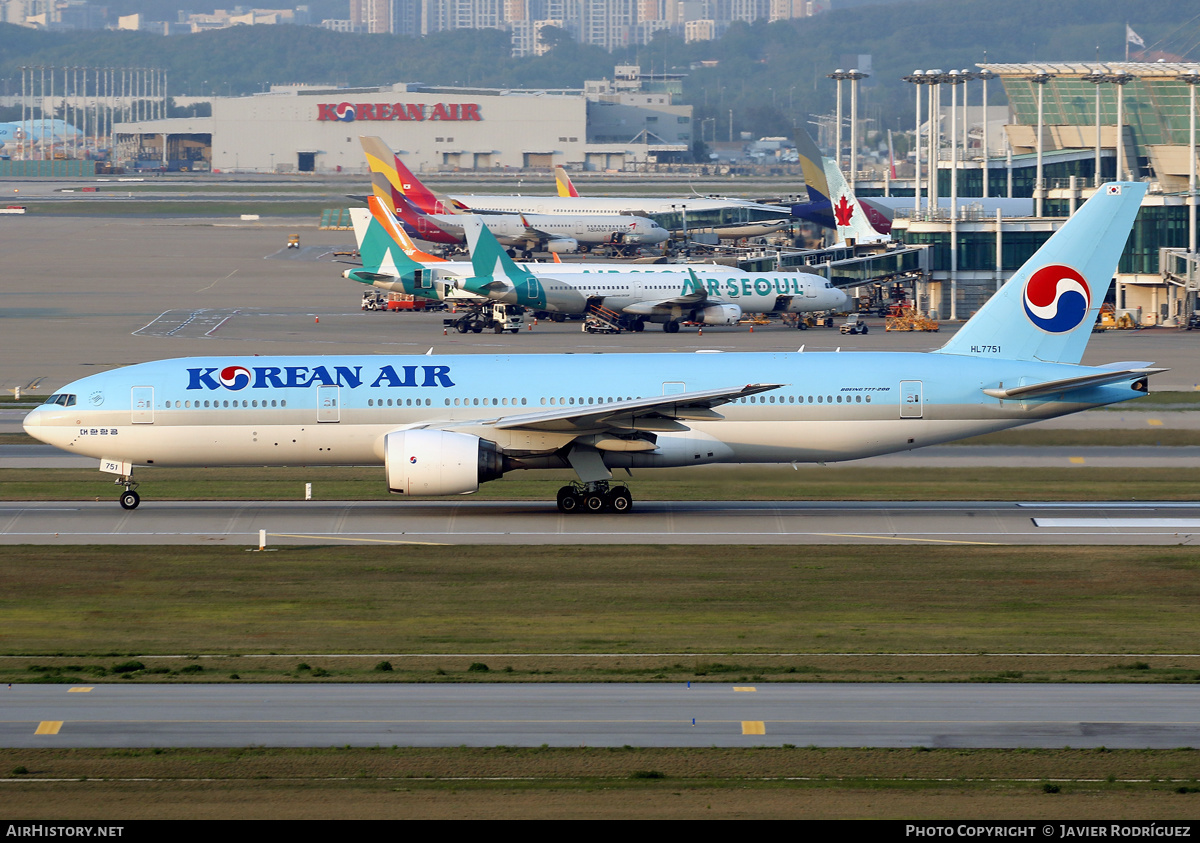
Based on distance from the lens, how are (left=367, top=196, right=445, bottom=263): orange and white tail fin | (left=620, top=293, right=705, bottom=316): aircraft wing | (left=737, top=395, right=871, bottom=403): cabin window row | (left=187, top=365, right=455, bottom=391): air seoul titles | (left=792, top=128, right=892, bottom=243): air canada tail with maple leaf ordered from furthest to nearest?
(left=792, top=128, right=892, bottom=243): air canada tail with maple leaf < (left=367, top=196, right=445, bottom=263): orange and white tail fin < (left=620, top=293, right=705, bottom=316): aircraft wing < (left=187, top=365, right=455, bottom=391): air seoul titles < (left=737, top=395, right=871, bottom=403): cabin window row

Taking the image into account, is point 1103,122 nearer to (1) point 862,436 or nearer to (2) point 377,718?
(1) point 862,436

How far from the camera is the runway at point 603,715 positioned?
21.0 metres

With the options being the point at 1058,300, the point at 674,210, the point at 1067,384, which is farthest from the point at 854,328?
the point at 674,210

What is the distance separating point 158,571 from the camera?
33.7 meters

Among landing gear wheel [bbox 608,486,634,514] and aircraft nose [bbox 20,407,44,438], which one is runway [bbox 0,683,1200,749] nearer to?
landing gear wheel [bbox 608,486,634,514]

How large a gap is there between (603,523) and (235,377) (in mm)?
11481

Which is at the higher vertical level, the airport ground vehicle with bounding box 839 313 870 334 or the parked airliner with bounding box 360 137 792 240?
the parked airliner with bounding box 360 137 792 240

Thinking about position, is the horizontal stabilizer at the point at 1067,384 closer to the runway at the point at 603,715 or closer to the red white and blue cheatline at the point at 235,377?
the runway at the point at 603,715

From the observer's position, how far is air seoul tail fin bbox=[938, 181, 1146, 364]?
136 feet

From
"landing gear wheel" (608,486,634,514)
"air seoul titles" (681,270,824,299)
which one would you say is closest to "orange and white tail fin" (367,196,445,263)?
"air seoul titles" (681,270,824,299)

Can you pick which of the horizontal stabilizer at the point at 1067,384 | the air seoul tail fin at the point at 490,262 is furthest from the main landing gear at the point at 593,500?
the air seoul tail fin at the point at 490,262

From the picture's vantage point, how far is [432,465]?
37906mm

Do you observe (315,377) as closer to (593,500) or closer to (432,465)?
(432,465)

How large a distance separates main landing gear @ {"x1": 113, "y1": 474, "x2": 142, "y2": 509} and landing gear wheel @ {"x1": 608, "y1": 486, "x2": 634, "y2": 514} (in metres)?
14.0
